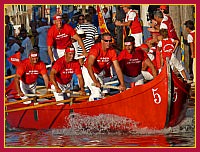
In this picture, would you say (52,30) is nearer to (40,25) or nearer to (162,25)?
(40,25)

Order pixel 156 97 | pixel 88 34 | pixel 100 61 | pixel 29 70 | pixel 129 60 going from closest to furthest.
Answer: pixel 156 97
pixel 100 61
pixel 129 60
pixel 29 70
pixel 88 34

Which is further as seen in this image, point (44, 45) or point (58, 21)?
point (44, 45)

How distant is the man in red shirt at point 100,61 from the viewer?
16875 millimetres

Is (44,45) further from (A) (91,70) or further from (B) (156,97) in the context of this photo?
(B) (156,97)

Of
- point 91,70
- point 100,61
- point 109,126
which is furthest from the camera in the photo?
point 100,61

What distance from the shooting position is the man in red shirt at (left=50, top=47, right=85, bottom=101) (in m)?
17.3

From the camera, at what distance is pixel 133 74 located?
1727 centimetres

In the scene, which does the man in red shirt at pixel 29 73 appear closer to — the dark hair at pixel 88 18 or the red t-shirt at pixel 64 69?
the red t-shirt at pixel 64 69

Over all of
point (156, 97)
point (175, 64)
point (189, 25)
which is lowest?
point (156, 97)

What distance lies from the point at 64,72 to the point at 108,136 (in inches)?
58.0

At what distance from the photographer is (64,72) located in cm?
1738

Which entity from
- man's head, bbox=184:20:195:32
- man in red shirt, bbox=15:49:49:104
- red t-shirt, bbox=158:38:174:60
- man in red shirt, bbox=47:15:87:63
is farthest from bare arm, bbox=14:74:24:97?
man's head, bbox=184:20:195:32

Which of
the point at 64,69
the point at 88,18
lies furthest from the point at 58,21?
the point at 64,69

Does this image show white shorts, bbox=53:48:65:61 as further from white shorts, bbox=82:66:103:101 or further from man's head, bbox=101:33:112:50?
man's head, bbox=101:33:112:50
